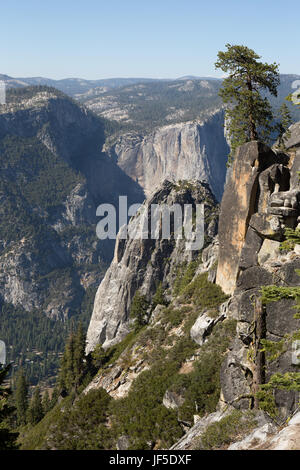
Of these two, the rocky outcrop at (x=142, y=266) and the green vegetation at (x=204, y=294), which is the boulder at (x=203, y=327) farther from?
the rocky outcrop at (x=142, y=266)

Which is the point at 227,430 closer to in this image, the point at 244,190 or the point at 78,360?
the point at 244,190

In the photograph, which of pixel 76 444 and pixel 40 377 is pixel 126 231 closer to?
pixel 76 444

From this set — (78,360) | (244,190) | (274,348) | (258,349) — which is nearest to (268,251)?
(258,349)

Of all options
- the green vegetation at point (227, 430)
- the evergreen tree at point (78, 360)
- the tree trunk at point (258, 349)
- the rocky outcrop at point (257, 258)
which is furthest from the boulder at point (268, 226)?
the evergreen tree at point (78, 360)

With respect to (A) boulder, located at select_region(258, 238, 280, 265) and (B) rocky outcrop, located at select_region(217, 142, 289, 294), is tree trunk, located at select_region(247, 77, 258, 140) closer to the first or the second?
(B) rocky outcrop, located at select_region(217, 142, 289, 294)
